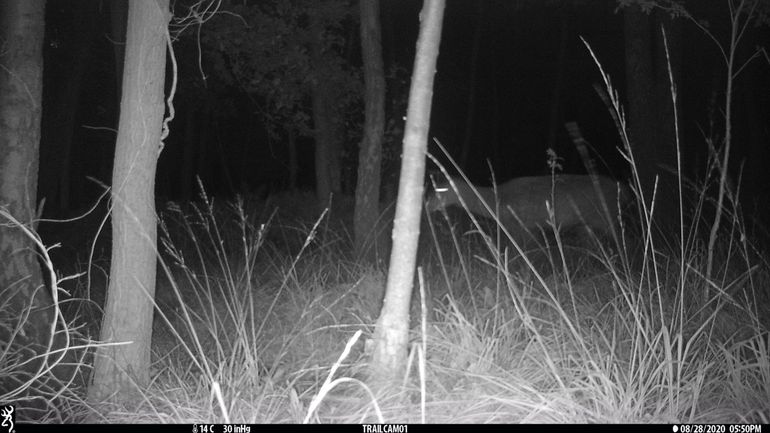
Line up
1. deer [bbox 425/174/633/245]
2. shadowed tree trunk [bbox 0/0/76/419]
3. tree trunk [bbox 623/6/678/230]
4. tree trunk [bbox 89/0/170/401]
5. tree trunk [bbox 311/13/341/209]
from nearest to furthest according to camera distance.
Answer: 1. tree trunk [bbox 89/0/170/401]
2. shadowed tree trunk [bbox 0/0/76/419]
3. tree trunk [bbox 623/6/678/230]
4. tree trunk [bbox 311/13/341/209]
5. deer [bbox 425/174/633/245]

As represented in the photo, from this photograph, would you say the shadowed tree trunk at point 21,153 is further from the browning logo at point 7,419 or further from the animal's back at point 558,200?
the animal's back at point 558,200

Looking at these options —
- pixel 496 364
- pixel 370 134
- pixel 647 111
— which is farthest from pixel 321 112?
pixel 496 364

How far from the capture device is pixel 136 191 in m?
4.37

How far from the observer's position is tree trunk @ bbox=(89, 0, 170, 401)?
4.33 m

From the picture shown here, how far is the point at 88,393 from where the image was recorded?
4.23 meters

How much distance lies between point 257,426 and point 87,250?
9219mm

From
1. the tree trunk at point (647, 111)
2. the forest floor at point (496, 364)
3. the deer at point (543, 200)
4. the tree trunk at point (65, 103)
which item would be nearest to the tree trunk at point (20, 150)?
the forest floor at point (496, 364)

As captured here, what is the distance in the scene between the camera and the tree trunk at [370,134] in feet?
27.6

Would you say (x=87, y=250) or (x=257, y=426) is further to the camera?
(x=87, y=250)

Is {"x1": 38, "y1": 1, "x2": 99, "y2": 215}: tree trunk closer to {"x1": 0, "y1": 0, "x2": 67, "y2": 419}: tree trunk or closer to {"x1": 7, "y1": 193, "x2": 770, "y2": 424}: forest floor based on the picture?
{"x1": 0, "y1": 0, "x2": 67, "y2": 419}: tree trunk

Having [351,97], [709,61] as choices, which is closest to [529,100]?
[709,61]

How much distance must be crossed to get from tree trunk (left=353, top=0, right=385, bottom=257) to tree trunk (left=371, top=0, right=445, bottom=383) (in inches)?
166

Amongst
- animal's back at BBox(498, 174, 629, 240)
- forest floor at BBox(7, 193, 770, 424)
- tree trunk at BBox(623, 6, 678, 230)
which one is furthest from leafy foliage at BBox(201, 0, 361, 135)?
forest floor at BBox(7, 193, 770, 424)

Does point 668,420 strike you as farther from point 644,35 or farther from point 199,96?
point 199,96
